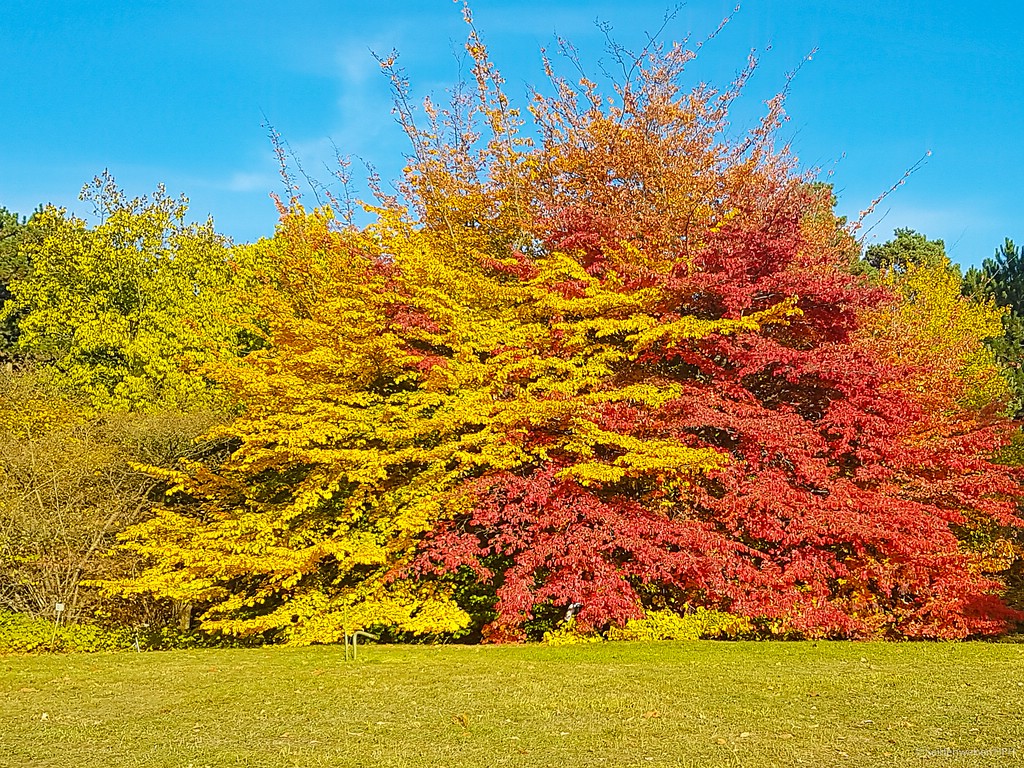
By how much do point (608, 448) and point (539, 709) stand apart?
17.8 ft

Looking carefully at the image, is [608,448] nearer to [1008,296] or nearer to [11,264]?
[1008,296]

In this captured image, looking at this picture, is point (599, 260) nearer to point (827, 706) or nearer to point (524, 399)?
point (524, 399)

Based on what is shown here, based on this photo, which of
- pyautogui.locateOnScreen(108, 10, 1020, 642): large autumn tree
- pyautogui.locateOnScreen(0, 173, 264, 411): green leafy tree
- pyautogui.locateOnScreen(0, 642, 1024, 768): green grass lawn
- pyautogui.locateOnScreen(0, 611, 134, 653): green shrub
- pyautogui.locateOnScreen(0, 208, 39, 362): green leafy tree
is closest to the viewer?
pyautogui.locateOnScreen(0, 642, 1024, 768): green grass lawn

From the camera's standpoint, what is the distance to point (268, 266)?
22.8 metres

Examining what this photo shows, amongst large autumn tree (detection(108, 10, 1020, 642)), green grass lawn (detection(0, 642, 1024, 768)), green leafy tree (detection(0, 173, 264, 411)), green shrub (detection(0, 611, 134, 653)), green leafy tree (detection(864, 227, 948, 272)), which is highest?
green leafy tree (detection(864, 227, 948, 272))

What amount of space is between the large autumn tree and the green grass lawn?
112cm

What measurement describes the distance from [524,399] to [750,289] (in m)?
3.39

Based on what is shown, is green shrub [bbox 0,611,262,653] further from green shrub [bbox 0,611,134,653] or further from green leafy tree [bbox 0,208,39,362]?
green leafy tree [bbox 0,208,39,362]

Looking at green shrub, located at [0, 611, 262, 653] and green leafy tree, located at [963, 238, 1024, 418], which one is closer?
green shrub, located at [0, 611, 262, 653]

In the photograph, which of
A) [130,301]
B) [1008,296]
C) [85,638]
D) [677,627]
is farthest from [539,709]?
[1008,296]

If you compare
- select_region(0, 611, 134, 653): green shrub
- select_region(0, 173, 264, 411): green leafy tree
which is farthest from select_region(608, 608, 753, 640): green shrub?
select_region(0, 173, 264, 411): green leafy tree

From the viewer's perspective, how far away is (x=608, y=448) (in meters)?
12.1

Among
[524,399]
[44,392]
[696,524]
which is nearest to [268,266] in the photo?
[44,392]

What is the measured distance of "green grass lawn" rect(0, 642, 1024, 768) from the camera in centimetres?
568
